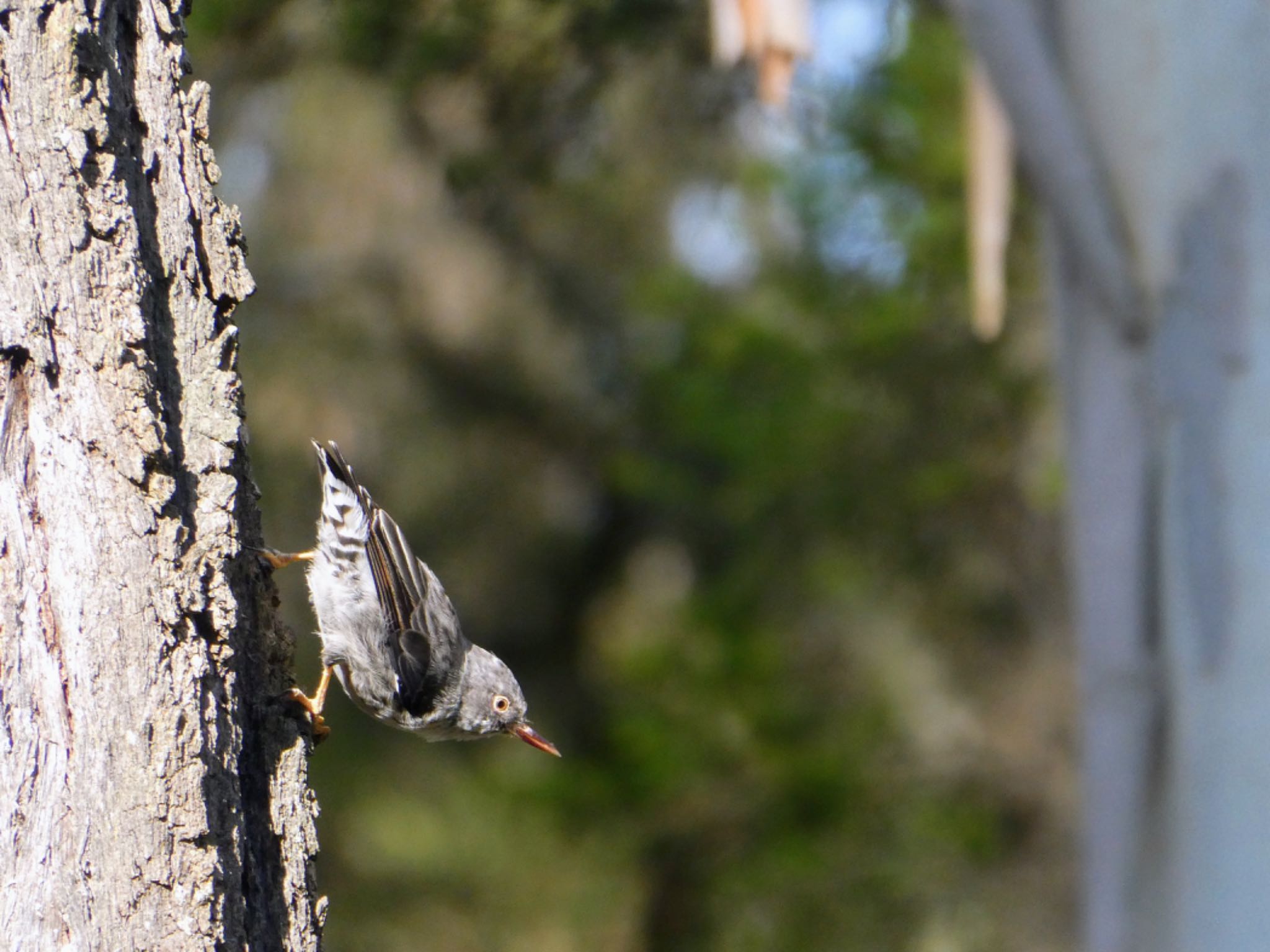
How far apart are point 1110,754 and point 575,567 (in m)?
8.71

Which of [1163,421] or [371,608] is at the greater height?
[371,608]

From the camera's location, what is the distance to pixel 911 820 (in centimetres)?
1046

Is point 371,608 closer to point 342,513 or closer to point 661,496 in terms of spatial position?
point 342,513

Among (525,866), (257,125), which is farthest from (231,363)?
(525,866)

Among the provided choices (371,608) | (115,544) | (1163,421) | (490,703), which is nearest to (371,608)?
(371,608)

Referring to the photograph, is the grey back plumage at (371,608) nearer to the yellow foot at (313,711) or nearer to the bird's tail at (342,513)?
the bird's tail at (342,513)

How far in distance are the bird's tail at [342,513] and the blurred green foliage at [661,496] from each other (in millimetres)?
3189

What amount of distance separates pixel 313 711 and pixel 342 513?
1.39 m

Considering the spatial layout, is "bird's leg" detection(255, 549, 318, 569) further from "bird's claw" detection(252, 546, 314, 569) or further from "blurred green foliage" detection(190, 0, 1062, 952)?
"blurred green foliage" detection(190, 0, 1062, 952)

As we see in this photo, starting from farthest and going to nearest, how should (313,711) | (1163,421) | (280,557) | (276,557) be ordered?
1. (1163,421)
2. (280,557)
3. (276,557)
4. (313,711)

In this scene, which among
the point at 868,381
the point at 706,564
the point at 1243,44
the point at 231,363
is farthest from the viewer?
the point at 706,564

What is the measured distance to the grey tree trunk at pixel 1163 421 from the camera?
12.1 feet

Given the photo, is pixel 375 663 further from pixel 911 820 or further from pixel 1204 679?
pixel 911 820

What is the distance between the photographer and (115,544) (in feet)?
7.86
